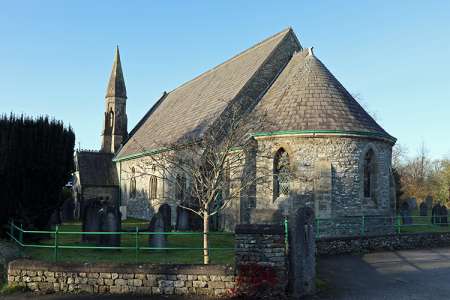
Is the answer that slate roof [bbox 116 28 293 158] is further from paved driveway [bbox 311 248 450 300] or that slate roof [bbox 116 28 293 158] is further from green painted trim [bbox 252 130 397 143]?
paved driveway [bbox 311 248 450 300]

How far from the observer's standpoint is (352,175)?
17.9m

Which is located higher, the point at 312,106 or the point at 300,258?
the point at 312,106

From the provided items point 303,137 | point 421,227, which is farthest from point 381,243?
point 421,227

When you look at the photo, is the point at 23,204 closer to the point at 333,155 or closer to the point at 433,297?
the point at 333,155

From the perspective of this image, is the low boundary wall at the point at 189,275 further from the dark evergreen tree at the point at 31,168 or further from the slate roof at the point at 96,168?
the slate roof at the point at 96,168

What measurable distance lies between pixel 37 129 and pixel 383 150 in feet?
46.4

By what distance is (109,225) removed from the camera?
13.6 metres

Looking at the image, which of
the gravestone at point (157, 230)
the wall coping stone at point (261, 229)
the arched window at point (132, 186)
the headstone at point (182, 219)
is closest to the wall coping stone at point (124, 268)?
the wall coping stone at point (261, 229)

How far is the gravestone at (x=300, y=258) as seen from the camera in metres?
9.55

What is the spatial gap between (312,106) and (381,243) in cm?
621

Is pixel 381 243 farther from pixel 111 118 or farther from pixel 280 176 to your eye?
pixel 111 118

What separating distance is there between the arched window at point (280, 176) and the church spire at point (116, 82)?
24146 mm

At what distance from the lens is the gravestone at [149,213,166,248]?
1312cm

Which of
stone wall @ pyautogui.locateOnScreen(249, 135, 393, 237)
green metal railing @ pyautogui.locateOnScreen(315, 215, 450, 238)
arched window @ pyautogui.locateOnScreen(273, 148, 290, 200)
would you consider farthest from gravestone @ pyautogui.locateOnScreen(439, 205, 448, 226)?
arched window @ pyautogui.locateOnScreen(273, 148, 290, 200)
